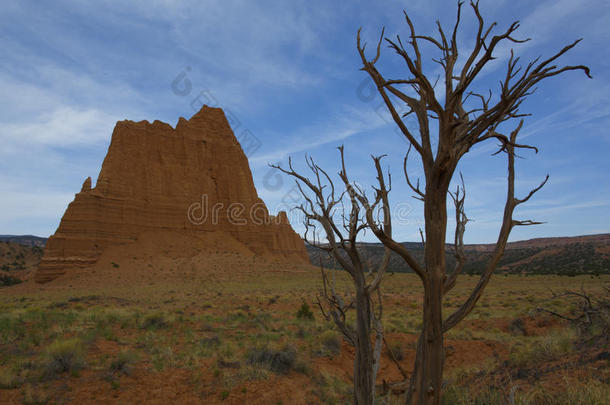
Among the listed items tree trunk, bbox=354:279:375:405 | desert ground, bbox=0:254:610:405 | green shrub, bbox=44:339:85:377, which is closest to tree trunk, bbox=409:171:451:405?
desert ground, bbox=0:254:610:405

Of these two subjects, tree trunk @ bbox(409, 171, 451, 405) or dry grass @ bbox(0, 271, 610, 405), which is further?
dry grass @ bbox(0, 271, 610, 405)

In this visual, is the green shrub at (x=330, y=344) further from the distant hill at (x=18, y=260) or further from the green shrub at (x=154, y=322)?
the distant hill at (x=18, y=260)

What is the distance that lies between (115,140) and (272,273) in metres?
27.4

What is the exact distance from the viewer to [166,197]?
5128 centimetres

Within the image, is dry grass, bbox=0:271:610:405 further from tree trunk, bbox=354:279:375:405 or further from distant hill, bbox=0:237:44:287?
distant hill, bbox=0:237:44:287

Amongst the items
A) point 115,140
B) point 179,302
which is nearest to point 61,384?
point 179,302

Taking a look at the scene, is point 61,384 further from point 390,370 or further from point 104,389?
point 390,370

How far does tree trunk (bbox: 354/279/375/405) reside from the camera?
3.47 m

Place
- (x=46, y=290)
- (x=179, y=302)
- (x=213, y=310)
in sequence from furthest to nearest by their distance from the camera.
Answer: (x=46, y=290) < (x=179, y=302) < (x=213, y=310)

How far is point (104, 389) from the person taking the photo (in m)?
6.91

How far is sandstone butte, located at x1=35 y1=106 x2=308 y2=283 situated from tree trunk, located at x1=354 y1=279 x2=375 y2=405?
146ft

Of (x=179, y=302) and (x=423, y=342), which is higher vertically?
(x=423, y=342)

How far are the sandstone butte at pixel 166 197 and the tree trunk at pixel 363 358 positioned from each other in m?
44.5

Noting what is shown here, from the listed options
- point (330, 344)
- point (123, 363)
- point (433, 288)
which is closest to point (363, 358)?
point (433, 288)
